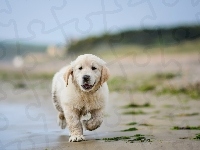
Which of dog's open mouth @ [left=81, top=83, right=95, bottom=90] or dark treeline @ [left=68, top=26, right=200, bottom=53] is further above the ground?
dark treeline @ [left=68, top=26, right=200, bottom=53]

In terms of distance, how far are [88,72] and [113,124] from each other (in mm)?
1777

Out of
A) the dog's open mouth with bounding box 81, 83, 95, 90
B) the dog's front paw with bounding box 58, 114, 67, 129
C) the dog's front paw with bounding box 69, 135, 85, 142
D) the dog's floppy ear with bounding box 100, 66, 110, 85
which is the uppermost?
the dog's floppy ear with bounding box 100, 66, 110, 85

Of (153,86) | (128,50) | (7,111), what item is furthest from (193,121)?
(128,50)

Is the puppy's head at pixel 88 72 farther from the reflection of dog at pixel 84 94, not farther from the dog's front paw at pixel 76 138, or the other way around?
the dog's front paw at pixel 76 138

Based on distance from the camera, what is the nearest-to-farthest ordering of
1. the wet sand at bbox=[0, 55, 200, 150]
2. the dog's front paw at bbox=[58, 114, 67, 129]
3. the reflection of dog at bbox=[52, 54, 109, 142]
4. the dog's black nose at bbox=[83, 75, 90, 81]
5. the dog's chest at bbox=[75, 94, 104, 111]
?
the wet sand at bbox=[0, 55, 200, 150], the dog's black nose at bbox=[83, 75, 90, 81], the reflection of dog at bbox=[52, 54, 109, 142], the dog's chest at bbox=[75, 94, 104, 111], the dog's front paw at bbox=[58, 114, 67, 129]

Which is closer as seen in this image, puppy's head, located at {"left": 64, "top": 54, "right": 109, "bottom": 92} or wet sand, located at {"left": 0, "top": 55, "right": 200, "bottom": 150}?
wet sand, located at {"left": 0, "top": 55, "right": 200, "bottom": 150}

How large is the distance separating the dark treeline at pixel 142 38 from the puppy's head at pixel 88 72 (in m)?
9.94

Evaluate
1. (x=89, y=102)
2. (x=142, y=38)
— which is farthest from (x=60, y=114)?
(x=142, y=38)

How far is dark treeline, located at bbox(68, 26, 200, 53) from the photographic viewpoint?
16.7m

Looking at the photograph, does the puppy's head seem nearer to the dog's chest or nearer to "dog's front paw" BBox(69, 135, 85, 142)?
the dog's chest

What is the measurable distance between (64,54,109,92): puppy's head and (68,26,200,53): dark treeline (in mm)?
9940

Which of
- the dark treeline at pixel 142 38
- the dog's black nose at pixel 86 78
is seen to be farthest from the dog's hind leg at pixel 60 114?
the dark treeline at pixel 142 38

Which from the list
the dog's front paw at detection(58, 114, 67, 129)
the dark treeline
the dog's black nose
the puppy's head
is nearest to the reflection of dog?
the puppy's head

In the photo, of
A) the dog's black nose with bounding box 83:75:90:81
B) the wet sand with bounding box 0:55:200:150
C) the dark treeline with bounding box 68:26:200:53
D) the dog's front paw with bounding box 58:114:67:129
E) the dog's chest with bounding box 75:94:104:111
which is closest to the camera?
the wet sand with bounding box 0:55:200:150
